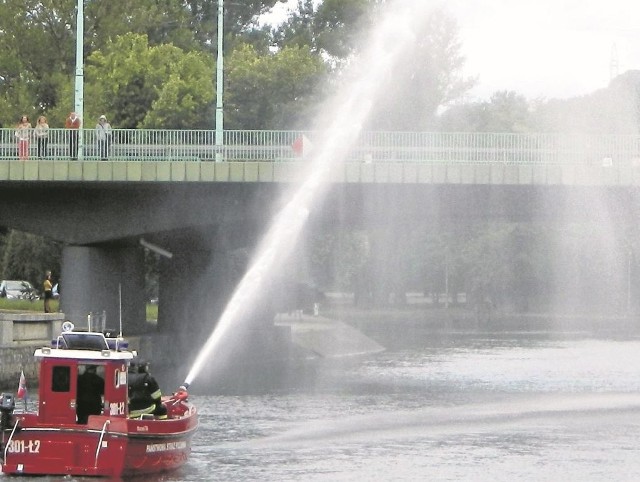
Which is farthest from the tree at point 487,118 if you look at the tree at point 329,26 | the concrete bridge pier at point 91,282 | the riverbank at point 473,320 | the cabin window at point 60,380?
the cabin window at point 60,380

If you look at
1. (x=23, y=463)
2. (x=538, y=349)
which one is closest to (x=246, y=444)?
(x=23, y=463)

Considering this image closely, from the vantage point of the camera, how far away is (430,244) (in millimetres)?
153125

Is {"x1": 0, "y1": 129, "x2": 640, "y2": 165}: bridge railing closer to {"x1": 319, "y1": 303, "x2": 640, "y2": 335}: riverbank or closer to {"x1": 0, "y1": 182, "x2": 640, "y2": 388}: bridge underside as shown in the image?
{"x1": 0, "y1": 182, "x2": 640, "y2": 388}: bridge underside

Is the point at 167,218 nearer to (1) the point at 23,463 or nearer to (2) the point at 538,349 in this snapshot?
(2) the point at 538,349

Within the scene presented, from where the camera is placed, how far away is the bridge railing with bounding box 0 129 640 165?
72.4 metres

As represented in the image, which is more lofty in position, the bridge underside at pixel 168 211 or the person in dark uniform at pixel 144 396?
the bridge underside at pixel 168 211

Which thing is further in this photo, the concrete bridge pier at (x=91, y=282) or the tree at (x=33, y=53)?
the tree at (x=33, y=53)

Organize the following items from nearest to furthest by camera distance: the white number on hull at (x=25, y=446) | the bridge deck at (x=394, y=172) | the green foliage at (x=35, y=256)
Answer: the white number on hull at (x=25, y=446) < the bridge deck at (x=394, y=172) < the green foliage at (x=35, y=256)

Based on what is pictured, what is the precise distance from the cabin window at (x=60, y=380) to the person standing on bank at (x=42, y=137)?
32.9 meters

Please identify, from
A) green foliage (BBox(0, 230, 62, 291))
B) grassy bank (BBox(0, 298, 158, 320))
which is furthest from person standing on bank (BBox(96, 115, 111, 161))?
green foliage (BBox(0, 230, 62, 291))

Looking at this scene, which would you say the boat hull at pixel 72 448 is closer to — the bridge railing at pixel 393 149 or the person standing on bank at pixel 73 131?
the bridge railing at pixel 393 149

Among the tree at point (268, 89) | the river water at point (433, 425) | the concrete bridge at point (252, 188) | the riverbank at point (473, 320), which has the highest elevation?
the tree at point (268, 89)

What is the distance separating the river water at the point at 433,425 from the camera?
147 ft

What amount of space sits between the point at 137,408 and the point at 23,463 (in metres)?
4.07
